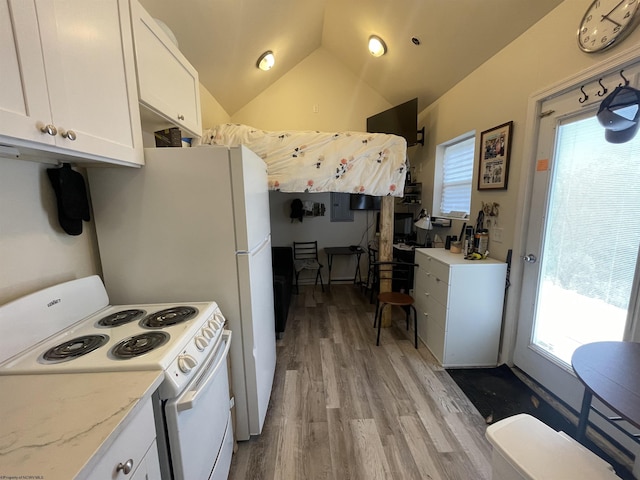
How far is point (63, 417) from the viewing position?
2.14 ft

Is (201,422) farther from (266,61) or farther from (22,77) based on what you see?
(266,61)

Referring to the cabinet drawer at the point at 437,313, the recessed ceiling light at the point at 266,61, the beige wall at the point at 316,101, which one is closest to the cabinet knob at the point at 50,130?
the cabinet drawer at the point at 437,313

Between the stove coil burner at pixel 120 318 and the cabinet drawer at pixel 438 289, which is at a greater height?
the stove coil burner at pixel 120 318

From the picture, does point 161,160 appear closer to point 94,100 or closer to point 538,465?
point 94,100

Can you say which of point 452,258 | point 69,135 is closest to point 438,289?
point 452,258

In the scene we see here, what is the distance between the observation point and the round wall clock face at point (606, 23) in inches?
52.0

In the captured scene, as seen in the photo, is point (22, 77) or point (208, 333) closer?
point (22, 77)

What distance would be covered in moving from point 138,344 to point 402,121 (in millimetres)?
3448

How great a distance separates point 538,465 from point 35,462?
1.49 metres

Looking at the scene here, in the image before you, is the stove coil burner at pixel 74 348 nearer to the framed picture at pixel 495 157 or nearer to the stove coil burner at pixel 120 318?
Result: the stove coil burner at pixel 120 318

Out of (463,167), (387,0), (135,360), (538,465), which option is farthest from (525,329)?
(387,0)

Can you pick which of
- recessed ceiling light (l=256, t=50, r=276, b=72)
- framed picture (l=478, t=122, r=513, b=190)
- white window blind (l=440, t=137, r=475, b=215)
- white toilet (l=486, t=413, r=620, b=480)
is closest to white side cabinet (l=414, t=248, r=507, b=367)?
framed picture (l=478, t=122, r=513, b=190)

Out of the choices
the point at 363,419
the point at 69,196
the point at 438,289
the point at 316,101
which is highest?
the point at 316,101

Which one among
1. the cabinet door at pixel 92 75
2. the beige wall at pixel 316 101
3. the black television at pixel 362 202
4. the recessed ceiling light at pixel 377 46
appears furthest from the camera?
the black television at pixel 362 202
